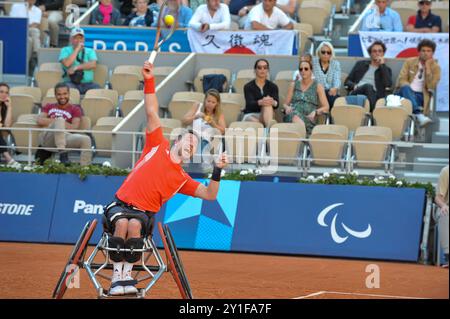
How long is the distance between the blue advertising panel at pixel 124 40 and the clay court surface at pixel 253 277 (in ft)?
17.1

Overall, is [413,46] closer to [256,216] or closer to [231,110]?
[231,110]

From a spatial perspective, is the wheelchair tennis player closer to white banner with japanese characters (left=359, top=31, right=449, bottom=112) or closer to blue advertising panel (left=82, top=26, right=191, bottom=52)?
white banner with japanese characters (left=359, top=31, right=449, bottom=112)

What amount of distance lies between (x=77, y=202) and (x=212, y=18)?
4.44 metres

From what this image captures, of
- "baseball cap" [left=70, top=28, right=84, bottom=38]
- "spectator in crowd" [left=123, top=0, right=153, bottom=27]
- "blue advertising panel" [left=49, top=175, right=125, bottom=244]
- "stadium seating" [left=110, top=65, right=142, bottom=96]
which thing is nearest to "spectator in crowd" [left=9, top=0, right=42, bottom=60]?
"baseball cap" [left=70, top=28, right=84, bottom=38]

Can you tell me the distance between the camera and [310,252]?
1727 cm

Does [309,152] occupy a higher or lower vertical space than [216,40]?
lower

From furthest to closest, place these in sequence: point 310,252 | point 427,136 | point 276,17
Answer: point 276,17, point 427,136, point 310,252

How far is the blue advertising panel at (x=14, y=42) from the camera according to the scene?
21.2 meters

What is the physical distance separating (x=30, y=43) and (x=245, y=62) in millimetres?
4173

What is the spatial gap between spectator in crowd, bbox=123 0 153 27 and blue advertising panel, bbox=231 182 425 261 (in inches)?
198

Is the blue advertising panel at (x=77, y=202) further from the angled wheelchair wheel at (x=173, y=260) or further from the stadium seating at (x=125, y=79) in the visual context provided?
the angled wheelchair wheel at (x=173, y=260)
